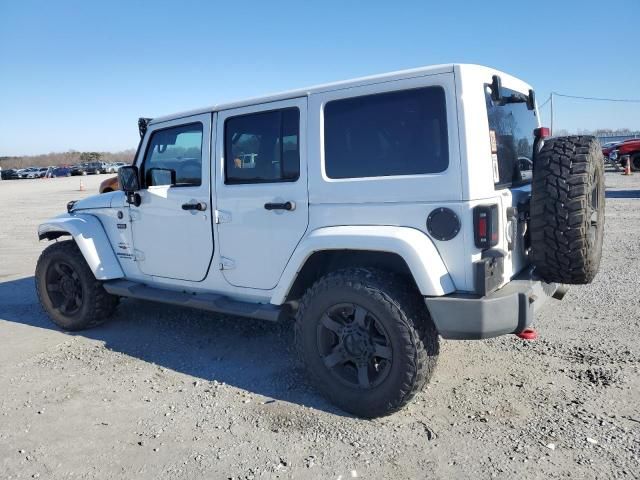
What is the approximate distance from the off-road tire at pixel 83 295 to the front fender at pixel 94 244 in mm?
222

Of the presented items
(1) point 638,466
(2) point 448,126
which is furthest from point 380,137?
(1) point 638,466

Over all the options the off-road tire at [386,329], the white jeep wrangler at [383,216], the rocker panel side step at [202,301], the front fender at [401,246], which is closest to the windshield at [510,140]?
the white jeep wrangler at [383,216]

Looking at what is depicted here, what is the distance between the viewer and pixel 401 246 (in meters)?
2.98

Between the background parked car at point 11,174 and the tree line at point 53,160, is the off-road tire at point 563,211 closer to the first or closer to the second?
the background parked car at point 11,174

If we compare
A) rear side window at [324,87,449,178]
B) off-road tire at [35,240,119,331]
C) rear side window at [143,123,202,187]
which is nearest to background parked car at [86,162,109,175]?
off-road tire at [35,240,119,331]

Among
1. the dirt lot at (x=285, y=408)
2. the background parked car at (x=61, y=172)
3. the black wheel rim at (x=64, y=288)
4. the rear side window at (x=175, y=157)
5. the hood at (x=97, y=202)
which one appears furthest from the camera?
the background parked car at (x=61, y=172)

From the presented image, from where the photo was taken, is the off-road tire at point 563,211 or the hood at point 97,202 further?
the hood at point 97,202

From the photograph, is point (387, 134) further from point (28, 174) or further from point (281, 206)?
point (28, 174)

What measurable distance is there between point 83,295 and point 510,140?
410cm

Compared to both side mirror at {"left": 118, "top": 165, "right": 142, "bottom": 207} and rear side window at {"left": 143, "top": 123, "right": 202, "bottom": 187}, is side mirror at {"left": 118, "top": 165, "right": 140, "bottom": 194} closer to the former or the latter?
side mirror at {"left": 118, "top": 165, "right": 142, "bottom": 207}

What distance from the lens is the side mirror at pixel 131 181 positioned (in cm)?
442

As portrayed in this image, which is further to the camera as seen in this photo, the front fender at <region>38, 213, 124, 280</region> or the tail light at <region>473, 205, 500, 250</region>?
the front fender at <region>38, 213, 124, 280</region>

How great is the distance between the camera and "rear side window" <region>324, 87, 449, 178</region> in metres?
3.02

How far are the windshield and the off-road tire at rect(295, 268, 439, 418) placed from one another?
3.04ft
